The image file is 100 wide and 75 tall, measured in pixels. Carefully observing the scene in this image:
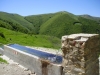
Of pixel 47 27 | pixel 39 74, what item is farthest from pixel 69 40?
pixel 47 27

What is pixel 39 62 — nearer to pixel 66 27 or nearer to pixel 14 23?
pixel 14 23

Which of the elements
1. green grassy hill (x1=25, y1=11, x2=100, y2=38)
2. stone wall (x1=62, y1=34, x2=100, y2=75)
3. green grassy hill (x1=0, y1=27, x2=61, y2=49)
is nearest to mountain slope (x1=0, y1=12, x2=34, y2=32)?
green grassy hill (x1=25, y1=11, x2=100, y2=38)

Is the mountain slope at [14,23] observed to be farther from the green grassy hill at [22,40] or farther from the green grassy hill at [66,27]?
the green grassy hill at [22,40]

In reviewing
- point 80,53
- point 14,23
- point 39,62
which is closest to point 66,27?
point 14,23

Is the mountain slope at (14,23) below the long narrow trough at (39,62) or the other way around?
the other way around

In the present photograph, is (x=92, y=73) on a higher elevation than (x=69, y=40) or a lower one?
lower

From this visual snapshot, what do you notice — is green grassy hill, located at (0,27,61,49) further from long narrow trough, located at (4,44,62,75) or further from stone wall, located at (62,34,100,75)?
stone wall, located at (62,34,100,75)

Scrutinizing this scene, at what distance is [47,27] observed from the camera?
13675 centimetres

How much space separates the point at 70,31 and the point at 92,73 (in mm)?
119410

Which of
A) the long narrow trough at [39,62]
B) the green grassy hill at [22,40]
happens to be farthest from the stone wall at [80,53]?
the green grassy hill at [22,40]

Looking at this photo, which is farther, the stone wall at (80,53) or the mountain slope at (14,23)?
the mountain slope at (14,23)

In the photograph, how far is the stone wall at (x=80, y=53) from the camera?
7652mm

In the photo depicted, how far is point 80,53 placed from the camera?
7.68 m

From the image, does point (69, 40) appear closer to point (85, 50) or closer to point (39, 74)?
point (85, 50)
